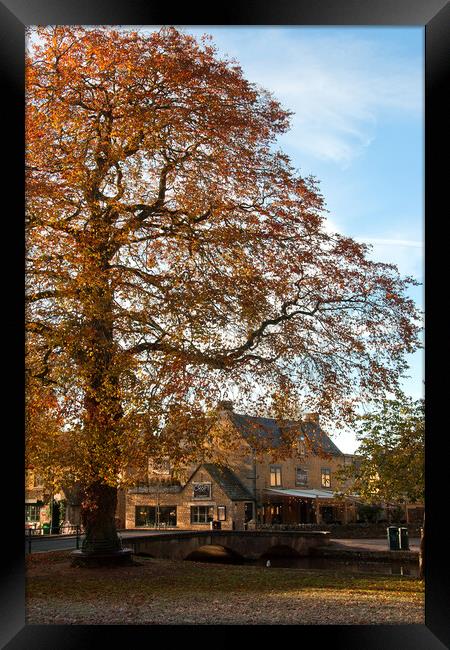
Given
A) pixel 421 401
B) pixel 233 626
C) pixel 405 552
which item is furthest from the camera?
pixel 405 552

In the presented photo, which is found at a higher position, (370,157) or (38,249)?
(370,157)

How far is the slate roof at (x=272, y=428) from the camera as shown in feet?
31.5

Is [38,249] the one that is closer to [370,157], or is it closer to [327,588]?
[370,157]

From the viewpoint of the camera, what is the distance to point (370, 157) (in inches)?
346

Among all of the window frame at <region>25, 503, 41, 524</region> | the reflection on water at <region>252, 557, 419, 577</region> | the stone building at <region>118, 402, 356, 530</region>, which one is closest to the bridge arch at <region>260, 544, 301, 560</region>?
the reflection on water at <region>252, 557, 419, 577</region>

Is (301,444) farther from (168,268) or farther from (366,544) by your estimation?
(366,544)

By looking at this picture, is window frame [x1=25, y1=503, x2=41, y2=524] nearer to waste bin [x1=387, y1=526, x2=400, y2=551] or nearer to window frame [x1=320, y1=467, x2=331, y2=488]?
window frame [x1=320, y1=467, x2=331, y2=488]

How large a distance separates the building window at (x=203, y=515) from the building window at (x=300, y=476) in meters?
8.04

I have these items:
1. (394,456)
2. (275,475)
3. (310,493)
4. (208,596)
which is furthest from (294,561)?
(208,596)

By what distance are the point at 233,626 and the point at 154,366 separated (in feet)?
12.8

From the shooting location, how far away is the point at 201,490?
21.9 meters

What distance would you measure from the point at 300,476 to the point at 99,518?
5.36m

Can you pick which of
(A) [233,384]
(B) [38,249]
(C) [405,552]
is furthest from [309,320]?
(C) [405,552]
